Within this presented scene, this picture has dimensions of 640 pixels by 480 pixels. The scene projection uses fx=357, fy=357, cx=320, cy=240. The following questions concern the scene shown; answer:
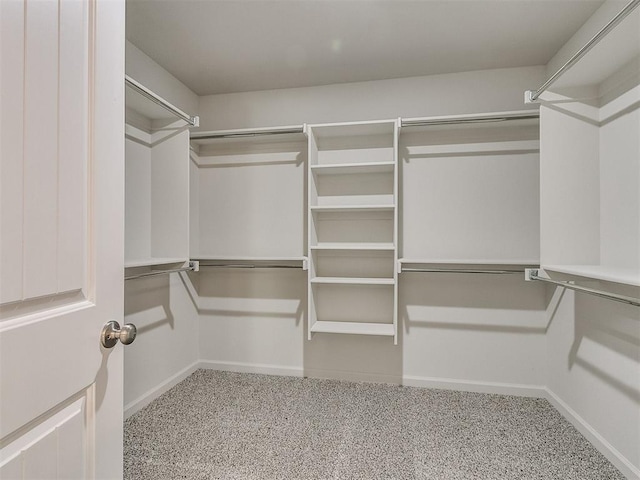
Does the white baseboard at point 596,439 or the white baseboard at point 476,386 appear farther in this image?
the white baseboard at point 476,386

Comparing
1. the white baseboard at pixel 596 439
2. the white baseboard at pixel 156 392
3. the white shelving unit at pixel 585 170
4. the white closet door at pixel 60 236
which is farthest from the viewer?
the white baseboard at pixel 156 392

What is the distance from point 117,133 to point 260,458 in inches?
65.1

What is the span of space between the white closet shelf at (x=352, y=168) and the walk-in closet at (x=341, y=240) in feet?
Answer: 0.09

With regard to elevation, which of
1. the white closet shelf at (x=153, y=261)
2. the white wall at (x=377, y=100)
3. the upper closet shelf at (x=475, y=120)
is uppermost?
the white wall at (x=377, y=100)

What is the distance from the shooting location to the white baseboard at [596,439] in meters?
1.65

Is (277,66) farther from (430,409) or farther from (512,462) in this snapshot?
(512,462)

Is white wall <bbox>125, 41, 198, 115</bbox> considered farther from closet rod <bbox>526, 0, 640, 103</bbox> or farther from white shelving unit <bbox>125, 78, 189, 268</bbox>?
closet rod <bbox>526, 0, 640, 103</bbox>

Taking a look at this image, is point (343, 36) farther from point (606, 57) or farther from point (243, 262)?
point (243, 262)

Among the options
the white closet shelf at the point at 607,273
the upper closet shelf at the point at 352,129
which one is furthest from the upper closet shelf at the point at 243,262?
the white closet shelf at the point at 607,273

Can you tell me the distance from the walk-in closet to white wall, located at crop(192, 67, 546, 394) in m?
0.02

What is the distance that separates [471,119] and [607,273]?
1268 millimetres

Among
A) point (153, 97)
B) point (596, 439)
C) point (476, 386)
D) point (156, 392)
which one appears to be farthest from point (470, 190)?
point (156, 392)

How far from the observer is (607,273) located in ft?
5.04

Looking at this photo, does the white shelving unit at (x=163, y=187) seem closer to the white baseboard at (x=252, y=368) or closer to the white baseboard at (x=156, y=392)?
the white baseboard at (x=156, y=392)
